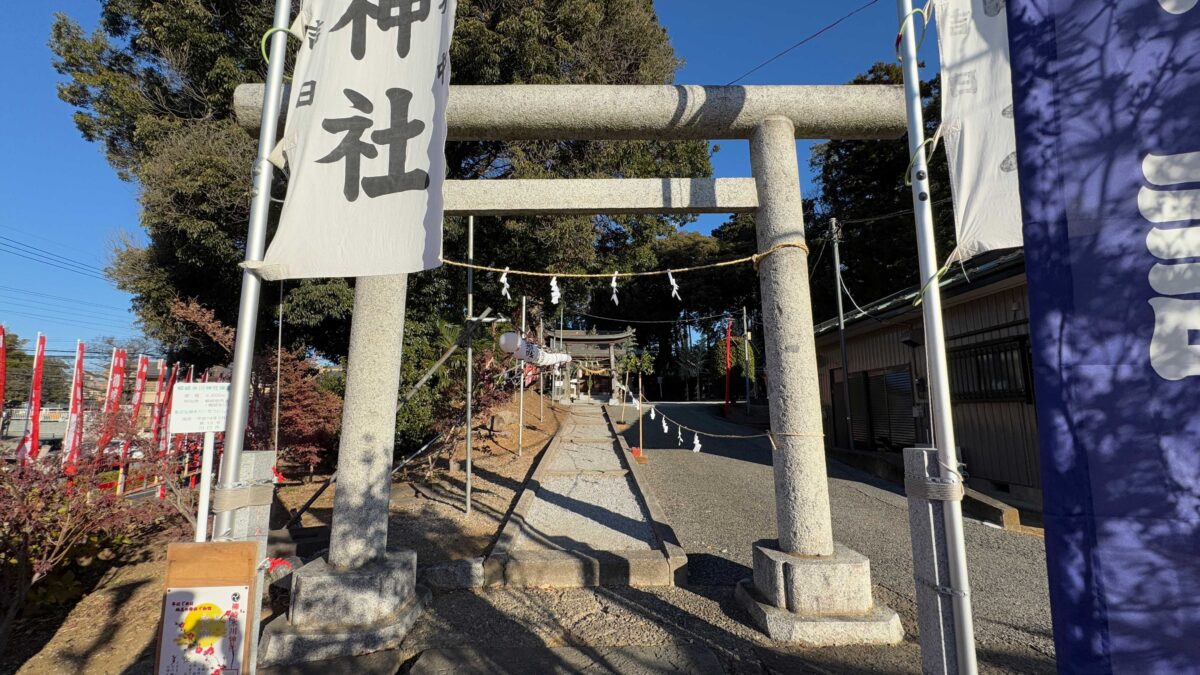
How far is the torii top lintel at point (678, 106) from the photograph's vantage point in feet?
14.8

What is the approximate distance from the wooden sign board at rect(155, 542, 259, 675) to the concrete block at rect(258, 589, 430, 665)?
1.73m

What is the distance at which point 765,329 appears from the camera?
450 cm

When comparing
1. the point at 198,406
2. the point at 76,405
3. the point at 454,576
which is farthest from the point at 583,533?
the point at 76,405

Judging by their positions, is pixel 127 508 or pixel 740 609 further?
pixel 127 508

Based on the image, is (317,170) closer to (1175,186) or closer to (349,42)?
(349,42)

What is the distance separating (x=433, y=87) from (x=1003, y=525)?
8321 mm

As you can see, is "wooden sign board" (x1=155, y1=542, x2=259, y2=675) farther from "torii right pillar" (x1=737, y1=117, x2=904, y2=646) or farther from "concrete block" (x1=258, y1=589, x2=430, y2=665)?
"torii right pillar" (x1=737, y1=117, x2=904, y2=646)

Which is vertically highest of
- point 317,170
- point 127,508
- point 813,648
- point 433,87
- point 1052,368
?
point 433,87

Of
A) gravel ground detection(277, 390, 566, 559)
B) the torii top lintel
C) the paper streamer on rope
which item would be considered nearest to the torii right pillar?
the torii top lintel


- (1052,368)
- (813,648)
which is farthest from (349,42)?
(813,648)

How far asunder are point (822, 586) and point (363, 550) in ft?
11.3

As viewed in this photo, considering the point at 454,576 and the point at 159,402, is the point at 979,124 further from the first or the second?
the point at 159,402

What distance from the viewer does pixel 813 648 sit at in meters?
3.60

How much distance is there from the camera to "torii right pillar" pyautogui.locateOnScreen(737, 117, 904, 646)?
374 cm
